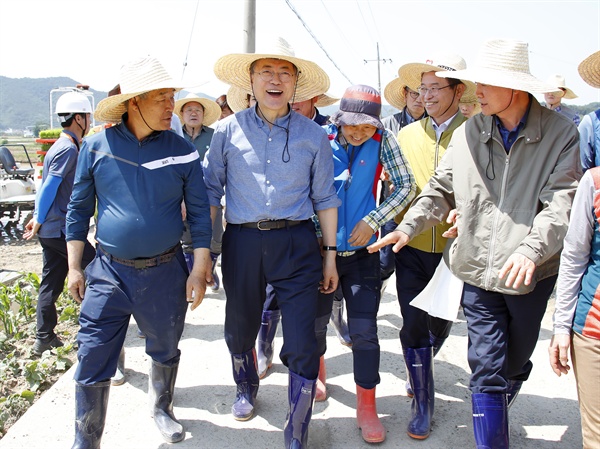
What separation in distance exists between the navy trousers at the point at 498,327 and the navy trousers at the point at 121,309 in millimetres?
1627

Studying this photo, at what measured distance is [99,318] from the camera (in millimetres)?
3002

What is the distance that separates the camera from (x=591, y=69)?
312cm

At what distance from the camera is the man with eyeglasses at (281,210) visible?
316 centimetres

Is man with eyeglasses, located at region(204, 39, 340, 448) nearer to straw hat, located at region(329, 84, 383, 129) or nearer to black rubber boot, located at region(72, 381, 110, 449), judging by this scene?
straw hat, located at region(329, 84, 383, 129)

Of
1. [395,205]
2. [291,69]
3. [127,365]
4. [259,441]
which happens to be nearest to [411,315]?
[395,205]

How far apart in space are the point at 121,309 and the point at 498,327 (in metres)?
2.00

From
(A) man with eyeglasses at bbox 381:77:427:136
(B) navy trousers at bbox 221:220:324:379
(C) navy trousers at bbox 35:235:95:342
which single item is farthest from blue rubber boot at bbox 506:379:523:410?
(C) navy trousers at bbox 35:235:95:342

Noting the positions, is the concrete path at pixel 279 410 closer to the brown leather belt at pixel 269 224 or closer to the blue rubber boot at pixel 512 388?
the blue rubber boot at pixel 512 388

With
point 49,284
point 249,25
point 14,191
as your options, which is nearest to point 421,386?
point 49,284

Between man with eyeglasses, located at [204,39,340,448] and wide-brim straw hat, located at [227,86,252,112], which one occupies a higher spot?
wide-brim straw hat, located at [227,86,252,112]

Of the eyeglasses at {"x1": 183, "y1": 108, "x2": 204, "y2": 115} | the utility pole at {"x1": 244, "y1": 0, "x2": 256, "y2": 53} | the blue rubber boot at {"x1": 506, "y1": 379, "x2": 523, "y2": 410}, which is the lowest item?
the blue rubber boot at {"x1": 506, "y1": 379, "x2": 523, "y2": 410}

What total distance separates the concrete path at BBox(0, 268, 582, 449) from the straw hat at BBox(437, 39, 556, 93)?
209cm

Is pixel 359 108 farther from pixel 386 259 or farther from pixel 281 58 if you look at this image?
pixel 386 259

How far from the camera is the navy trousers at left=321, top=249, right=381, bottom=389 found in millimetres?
3449
